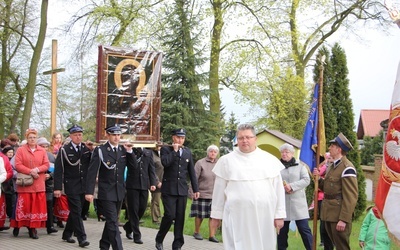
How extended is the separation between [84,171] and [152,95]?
5.93 feet

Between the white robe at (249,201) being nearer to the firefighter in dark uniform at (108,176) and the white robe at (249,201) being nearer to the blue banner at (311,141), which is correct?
the blue banner at (311,141)

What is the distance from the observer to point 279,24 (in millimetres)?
25734

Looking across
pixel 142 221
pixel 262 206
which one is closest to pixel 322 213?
pixel 262 206

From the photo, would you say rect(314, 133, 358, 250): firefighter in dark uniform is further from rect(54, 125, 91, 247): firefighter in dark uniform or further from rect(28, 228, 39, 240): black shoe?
rect(28, 228, 39, 240): black shoe

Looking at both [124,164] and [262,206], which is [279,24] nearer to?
[124,164]

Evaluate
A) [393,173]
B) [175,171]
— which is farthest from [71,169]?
[393,173]

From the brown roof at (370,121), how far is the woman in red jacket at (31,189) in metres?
51.9

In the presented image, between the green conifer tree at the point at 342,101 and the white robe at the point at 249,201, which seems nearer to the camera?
the white robe at the point at 249,201

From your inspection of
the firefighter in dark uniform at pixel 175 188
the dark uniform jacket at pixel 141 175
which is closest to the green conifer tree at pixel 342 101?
the dark uniform jacket at pixel 141 175

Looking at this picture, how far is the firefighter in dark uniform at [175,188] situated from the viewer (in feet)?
32.0

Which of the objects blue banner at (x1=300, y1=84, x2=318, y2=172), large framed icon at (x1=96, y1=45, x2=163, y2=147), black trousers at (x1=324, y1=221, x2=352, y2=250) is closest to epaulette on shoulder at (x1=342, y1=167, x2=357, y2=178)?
black trousers at (x1=324, y1=221, x2=352, y2=250)

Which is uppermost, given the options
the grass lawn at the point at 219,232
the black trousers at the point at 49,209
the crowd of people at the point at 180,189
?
the crowd of people at the point at 180,189

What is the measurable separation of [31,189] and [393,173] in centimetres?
786

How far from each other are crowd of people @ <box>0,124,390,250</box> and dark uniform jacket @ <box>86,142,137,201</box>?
16 mm
